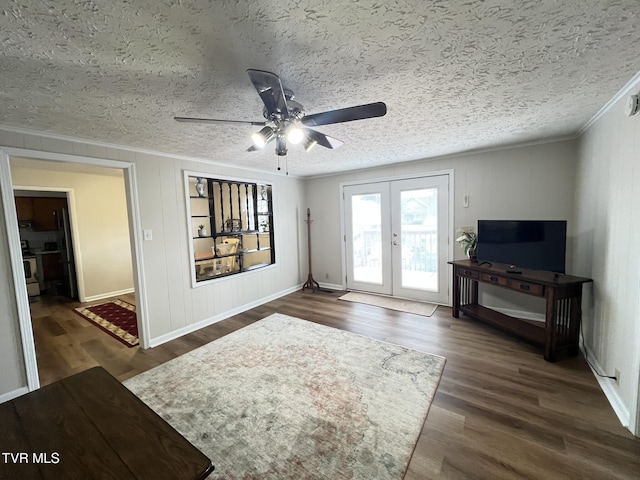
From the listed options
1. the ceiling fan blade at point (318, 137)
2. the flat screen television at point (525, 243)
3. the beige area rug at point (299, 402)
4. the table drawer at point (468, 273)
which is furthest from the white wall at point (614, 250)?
the ceiling fan blade at point (318, 137)

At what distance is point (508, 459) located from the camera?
1.53 metres

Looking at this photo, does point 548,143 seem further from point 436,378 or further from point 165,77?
point 165,77

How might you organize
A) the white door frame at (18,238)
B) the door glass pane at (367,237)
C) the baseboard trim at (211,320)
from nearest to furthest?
the white door frame at (18,238)
the baseboard trim at (211,320)
the door glass pane at (367,237)

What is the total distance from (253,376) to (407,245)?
10.3 ft

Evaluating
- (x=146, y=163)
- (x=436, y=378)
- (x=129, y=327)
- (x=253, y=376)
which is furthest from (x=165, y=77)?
(x=129, y=327)

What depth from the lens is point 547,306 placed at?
2.49m

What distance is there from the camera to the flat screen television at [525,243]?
2637mm

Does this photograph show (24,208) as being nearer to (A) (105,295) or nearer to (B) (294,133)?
(A) (105,295)

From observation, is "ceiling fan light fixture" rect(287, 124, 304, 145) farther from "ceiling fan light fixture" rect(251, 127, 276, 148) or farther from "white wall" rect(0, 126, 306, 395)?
"white wall" rect(0, 126, 306, 395)

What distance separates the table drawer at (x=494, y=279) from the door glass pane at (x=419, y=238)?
40.6 inches

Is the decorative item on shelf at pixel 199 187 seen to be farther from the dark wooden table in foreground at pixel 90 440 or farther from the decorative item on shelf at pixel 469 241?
the decorative item on shelf at pixel 469 241

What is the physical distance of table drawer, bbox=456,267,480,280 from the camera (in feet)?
10.6

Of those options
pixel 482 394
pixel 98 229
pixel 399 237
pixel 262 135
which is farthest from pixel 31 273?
pixel 482 394

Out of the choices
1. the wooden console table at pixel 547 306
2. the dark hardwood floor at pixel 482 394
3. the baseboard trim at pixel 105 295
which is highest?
the wooden console table at pixel 547 306
